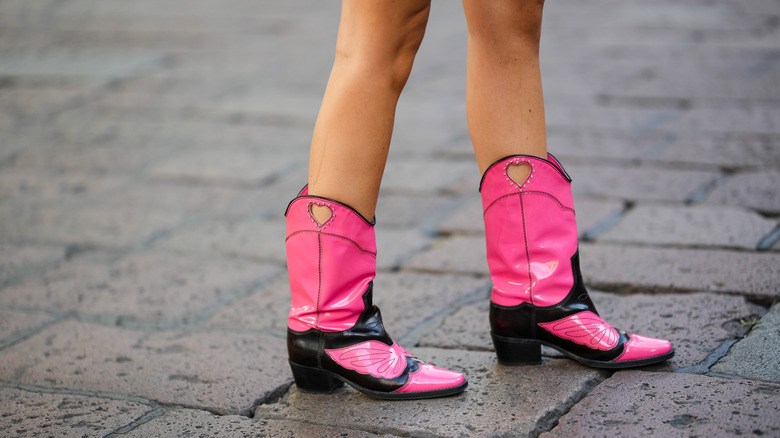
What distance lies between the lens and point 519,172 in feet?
4.85

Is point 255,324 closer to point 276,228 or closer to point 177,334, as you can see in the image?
point 177,334

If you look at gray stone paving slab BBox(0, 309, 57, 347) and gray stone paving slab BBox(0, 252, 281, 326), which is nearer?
gray stone paving slab BBox(0, 309, 57, 347)

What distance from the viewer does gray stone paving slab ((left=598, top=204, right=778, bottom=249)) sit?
2.18 metres

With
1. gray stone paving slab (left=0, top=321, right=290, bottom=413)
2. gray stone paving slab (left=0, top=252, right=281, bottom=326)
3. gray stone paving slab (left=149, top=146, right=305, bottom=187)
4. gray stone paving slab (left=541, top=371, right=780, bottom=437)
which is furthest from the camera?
gray stone paving slab (left=149, top=146, right=305, bottom=187)

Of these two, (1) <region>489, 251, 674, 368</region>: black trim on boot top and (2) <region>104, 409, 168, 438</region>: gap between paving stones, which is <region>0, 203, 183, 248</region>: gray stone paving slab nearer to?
(2) <region>104, 409, 168, 438</region>: gap between paving stones

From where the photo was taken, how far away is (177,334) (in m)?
1.87

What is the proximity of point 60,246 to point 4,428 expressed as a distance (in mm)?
1150

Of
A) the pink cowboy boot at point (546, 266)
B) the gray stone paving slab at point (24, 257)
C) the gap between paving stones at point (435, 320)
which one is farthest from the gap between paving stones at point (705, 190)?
the gray stone paving slab at point (24, 257)

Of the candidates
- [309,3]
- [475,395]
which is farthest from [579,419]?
[309,3]

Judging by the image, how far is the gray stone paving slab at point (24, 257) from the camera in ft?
7.62

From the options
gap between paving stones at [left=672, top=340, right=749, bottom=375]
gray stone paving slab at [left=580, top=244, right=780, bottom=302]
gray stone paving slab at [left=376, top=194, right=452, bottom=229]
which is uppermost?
gray stone paving slab at [left=376, top=194, right=452, bottom=229]

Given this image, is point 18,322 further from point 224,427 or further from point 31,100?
point 31,100

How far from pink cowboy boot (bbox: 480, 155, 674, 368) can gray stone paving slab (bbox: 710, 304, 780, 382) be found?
0.11 metres

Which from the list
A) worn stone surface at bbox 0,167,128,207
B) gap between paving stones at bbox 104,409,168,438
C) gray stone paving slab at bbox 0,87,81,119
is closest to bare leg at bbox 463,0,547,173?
gap between paving stones at bbox 104,409,168,438
